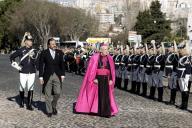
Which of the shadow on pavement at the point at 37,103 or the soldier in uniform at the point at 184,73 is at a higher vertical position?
the soldier in uniform at the point at 184,73

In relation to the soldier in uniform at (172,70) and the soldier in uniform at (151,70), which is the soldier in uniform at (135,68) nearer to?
the soldier in uniform at (151,70)

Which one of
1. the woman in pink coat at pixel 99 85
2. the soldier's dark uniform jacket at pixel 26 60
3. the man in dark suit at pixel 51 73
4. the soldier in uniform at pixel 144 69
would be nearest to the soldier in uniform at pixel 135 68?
the soldier in uniform at pixel 144 69

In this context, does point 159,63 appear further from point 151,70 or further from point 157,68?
point 151,70

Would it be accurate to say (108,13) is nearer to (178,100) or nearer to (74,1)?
(74,1)

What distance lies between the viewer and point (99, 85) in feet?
46.7

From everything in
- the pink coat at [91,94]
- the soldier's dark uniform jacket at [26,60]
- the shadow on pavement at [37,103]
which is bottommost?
the shadow on pavement at [37,103]

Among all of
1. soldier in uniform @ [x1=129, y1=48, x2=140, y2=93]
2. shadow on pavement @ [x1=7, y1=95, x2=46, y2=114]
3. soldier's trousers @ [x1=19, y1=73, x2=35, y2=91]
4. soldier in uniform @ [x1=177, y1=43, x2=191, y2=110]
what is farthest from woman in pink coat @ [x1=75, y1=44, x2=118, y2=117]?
soldier in uniform @ [x1=129, y1=48, x2=140, y2=93]

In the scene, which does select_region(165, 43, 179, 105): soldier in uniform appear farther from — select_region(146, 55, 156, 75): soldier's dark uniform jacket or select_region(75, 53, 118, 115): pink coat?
select_region(75, 53, 118, 115): pink coat

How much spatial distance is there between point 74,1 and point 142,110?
12852 centimetres

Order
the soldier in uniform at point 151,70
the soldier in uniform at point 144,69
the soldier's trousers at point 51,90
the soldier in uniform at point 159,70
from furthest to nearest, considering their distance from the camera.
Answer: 1. the soldier in uniform at point 144,69
2. the soldier in uniform at point 151,70
3. the soldier in uniform at point 159,70
4. the soldier's trousers at point 51,90

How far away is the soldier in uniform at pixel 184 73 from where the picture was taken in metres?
16.1

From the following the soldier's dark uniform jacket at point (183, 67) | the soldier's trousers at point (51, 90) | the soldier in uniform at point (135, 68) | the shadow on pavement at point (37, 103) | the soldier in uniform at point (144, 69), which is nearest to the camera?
the soldier's trousers at point (51, 90)

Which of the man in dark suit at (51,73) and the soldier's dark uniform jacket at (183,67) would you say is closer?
the man in dark suit at (51,73)

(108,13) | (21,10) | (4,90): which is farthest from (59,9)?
(4,90)
